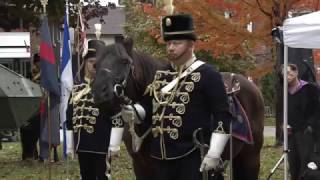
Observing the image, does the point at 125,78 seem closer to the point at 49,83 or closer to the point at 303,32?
the point at 303,32

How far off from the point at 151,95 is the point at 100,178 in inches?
72.1

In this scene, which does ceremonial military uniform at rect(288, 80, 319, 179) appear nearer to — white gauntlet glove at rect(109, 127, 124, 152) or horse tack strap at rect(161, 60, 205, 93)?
white gauntlet glove at rect(109, 127, 124, 152)

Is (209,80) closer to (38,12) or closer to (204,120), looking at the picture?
(204,120)

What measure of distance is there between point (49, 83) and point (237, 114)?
14.3ft

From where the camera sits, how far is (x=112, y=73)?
4.95 meters

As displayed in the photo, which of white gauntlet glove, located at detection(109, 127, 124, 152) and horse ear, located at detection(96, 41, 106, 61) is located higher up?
horse ear, located at detection(96, 41, 106, 61)

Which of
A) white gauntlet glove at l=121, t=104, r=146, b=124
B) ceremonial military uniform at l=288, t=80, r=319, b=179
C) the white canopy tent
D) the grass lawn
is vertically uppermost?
the white canopy tent

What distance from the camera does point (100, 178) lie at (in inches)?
267

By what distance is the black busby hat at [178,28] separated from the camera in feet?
16.3

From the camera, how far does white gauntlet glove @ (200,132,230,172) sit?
4.77 m

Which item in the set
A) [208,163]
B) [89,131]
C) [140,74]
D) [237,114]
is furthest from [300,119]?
[208,163]

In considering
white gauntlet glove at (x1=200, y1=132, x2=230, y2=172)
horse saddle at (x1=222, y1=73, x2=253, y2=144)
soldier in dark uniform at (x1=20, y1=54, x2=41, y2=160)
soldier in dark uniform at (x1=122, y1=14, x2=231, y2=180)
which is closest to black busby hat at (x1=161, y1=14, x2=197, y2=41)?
soldier in dark uniform at (x1=122, y1=14, x2=231, y2=180)

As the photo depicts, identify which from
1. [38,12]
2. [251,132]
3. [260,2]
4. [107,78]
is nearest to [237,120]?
[251,132]

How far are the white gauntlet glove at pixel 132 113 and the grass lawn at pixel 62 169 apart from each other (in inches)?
204
